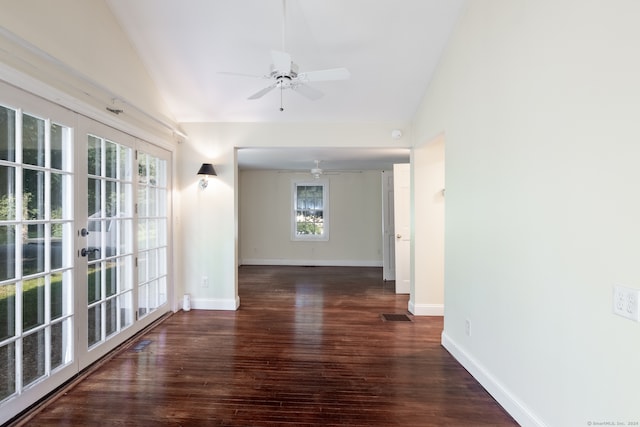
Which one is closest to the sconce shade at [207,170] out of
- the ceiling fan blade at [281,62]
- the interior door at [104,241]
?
the interior door at [104,241]

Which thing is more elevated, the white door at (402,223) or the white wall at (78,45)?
the white wall at (78,45)

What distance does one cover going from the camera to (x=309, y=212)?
790cm

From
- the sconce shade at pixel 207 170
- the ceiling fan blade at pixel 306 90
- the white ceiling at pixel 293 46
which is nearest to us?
the ceiling fan blade at pixel 306 90

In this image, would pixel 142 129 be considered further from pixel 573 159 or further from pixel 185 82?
pixel 573 159

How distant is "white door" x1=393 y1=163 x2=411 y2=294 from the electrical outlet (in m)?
3.70

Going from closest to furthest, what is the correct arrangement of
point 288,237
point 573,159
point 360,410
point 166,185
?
point 573,159
point 360,410
point 166,185
point 288,237

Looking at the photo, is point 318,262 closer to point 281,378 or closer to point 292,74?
point 281,378

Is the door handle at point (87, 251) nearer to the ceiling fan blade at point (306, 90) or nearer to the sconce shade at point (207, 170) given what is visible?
the sconce shade at point (207, 170)

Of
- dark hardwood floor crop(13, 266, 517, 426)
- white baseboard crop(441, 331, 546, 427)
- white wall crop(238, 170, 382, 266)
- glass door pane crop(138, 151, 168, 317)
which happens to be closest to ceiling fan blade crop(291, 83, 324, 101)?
glass door pane crop(138, 151, 168, 317)

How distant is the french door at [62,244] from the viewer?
1964mm

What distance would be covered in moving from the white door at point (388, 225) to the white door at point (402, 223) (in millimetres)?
946

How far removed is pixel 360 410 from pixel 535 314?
1.29 metres

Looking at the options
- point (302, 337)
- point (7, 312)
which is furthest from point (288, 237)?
point (7, 312)

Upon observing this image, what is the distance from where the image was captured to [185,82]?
3.50m
